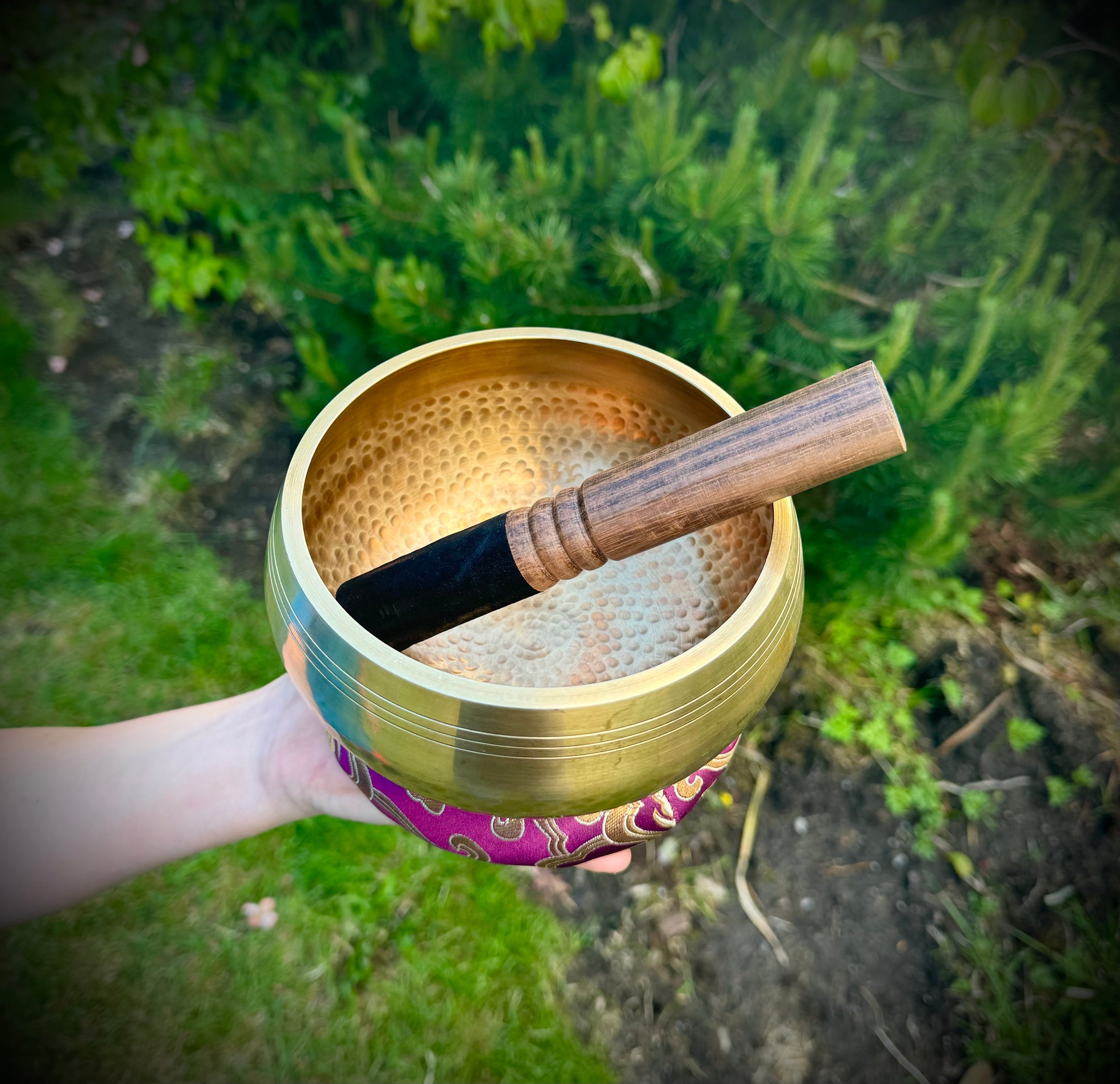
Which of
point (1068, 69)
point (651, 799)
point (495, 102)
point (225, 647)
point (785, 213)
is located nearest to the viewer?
point (651, 799)

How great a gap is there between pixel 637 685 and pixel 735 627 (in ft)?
0.38

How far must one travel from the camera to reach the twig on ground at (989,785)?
69.0 inches

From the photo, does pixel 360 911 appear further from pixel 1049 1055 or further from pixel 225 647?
pixel 1049 1055

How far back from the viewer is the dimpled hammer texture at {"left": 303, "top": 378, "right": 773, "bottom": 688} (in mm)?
1002

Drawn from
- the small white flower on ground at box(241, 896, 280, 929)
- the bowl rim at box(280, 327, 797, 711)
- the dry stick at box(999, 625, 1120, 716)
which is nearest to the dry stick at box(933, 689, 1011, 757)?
the dry stick at box(999, 625, 1120, 716)

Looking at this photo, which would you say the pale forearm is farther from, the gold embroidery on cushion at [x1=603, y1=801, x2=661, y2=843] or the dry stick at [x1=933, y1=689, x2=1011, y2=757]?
the dry stick at [x1=933, y1=689, x2=1011, y2=757]

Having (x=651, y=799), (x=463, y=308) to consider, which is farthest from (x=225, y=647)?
(x=651, y=799)

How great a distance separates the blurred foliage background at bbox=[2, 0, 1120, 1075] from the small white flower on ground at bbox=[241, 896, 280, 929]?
1.10 m

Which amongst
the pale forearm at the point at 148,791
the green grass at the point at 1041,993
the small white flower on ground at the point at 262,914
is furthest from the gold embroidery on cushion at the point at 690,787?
the small white flower on ground at the point at 262,914

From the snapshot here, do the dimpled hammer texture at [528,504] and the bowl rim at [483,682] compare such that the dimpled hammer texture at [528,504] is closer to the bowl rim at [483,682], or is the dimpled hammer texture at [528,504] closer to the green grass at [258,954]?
the bowl rim at [483,682]

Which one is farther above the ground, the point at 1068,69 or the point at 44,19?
the point at 1068,69

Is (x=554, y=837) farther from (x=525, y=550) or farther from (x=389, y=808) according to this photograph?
(x=525, y=550)

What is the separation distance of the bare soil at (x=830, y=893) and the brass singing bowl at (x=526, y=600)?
0.91m

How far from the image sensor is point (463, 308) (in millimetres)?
1668
